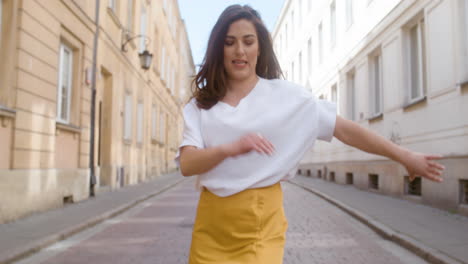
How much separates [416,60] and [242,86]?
A: 10.7m

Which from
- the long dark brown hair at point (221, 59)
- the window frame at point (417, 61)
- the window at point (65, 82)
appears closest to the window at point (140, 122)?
the window at point (65, 82)

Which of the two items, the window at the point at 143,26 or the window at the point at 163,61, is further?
the window at the point at 163,61

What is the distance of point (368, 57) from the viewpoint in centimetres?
1477

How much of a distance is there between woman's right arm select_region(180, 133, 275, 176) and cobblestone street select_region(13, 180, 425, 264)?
12.2 ft

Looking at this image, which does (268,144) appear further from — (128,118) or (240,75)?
(128,118)

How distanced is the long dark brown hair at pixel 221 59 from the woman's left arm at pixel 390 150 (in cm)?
40

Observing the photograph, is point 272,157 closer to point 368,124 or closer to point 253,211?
point 253,211

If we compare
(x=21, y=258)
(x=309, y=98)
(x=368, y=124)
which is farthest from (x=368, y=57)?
(x=309, y=98)

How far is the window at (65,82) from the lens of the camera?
34.9ft

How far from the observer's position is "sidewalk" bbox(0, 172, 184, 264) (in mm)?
5641

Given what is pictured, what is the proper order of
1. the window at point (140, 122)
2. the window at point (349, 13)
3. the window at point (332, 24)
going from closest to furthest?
the window at point (349, 13)
the window at point (332, 24)
the window at point (140, 122)

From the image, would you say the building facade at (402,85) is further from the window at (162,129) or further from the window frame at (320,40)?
the window at (162,129)

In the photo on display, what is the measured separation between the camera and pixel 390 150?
1734 millimetres

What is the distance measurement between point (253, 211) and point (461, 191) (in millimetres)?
7976
